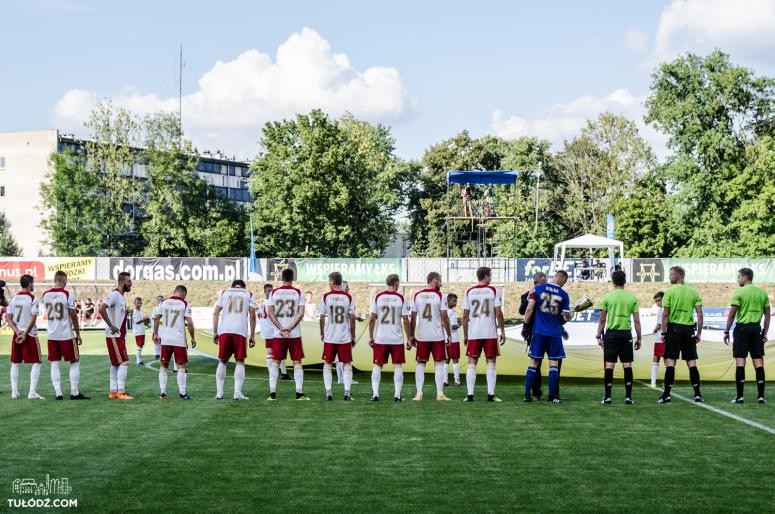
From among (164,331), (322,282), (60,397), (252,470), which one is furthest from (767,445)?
(322,282)

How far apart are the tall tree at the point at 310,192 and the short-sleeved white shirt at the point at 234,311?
52360 millimetres

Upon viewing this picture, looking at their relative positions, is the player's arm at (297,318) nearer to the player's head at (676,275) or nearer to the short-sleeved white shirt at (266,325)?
the short-sleeved white shirt at (266,325)

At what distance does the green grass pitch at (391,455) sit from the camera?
780 centimetres

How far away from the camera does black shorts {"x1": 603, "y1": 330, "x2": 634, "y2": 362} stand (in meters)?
14.8

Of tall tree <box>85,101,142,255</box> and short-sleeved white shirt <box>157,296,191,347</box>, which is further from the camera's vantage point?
tall tree <box>85,101,142,255</box>

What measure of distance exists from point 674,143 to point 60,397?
51.9 m

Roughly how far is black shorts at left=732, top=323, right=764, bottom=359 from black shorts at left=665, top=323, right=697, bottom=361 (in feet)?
2.07

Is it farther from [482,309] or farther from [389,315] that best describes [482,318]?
[389,315]

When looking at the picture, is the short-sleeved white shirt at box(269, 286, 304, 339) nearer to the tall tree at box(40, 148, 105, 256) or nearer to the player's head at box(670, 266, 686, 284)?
the player's head at box(670, 266, 686, 284)

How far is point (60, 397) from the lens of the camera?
15.5 meters

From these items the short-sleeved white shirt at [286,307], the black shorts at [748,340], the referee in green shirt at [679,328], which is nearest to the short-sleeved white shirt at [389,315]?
the short-sleeved white shirt at [286,307]

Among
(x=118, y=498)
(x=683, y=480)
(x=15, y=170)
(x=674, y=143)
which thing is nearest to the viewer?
(x=118, y=498)

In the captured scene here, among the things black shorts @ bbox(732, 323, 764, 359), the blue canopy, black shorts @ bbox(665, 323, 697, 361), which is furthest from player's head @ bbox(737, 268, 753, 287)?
the blue canopy

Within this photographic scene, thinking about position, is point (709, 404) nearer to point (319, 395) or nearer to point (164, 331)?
point (319, 395)
